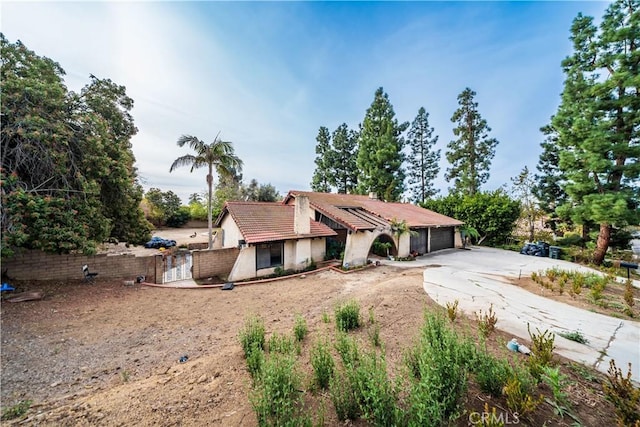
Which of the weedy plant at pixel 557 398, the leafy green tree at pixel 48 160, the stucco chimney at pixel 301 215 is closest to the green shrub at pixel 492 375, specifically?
the weedy plant at pixel 557 398

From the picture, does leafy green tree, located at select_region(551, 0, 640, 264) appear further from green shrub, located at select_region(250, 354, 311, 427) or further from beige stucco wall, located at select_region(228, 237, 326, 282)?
green shrub, located at select_region(250, 354, 311, 427)

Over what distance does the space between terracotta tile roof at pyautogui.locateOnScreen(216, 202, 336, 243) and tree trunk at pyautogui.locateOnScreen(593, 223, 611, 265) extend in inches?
699

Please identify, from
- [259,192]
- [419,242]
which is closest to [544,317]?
[419,242]

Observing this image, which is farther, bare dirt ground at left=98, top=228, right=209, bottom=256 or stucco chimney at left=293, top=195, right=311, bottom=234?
bare dirt ground at left=98, top=228, right=209, bottom=256

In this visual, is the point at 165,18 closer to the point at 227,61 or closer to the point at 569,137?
the point at 227,61

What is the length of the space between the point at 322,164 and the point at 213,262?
87.1 feet

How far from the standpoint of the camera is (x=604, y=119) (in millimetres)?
13922

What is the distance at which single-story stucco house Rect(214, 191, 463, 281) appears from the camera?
38.9 feet

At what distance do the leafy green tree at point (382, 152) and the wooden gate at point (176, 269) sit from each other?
2187 centimetres

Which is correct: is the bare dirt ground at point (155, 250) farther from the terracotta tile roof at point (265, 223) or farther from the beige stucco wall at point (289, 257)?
the beige stucco wall at point (289, 257)

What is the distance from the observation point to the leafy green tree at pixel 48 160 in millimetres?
7050

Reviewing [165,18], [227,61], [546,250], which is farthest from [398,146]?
[165,18]

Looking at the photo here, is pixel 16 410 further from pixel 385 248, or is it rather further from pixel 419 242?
pixel 419 242

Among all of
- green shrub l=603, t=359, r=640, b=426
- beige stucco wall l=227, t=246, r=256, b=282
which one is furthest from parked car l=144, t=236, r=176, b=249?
green shrub l=603, t=359, r=640, b=426
